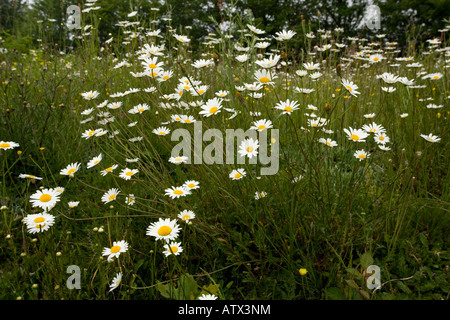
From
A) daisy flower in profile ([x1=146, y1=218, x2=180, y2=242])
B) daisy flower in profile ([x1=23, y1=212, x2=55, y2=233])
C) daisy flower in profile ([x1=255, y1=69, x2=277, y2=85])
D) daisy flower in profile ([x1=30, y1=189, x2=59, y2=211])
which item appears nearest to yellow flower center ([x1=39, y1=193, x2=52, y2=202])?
daisy flower in profile ([x1=30, y1=189, x2=59, y2=211])

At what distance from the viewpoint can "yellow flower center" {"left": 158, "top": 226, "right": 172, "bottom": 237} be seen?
3.49 feet

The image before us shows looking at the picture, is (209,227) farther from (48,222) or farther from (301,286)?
(48,222)

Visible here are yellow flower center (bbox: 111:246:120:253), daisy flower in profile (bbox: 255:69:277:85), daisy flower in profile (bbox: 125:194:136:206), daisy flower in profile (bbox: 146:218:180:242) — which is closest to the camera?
daisy flower in profile (bbox: 146:218:180:242)

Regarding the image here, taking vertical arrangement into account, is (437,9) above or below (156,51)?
above

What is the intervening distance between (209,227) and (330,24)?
69.7 feet

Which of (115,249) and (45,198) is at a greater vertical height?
(45,198)

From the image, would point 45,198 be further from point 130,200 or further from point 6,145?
point 6,145

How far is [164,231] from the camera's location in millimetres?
1072

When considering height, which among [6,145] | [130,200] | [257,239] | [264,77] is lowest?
[257,239]

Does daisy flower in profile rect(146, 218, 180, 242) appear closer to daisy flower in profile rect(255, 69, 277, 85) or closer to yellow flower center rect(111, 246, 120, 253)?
yellow flower center rect(111, 246, 120, 253)

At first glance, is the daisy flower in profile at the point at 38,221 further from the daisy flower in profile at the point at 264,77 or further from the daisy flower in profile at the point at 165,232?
the daisy flower in profile at the point at 264,77

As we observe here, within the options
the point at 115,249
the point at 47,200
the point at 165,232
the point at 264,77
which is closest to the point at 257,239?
the point at 165,232
